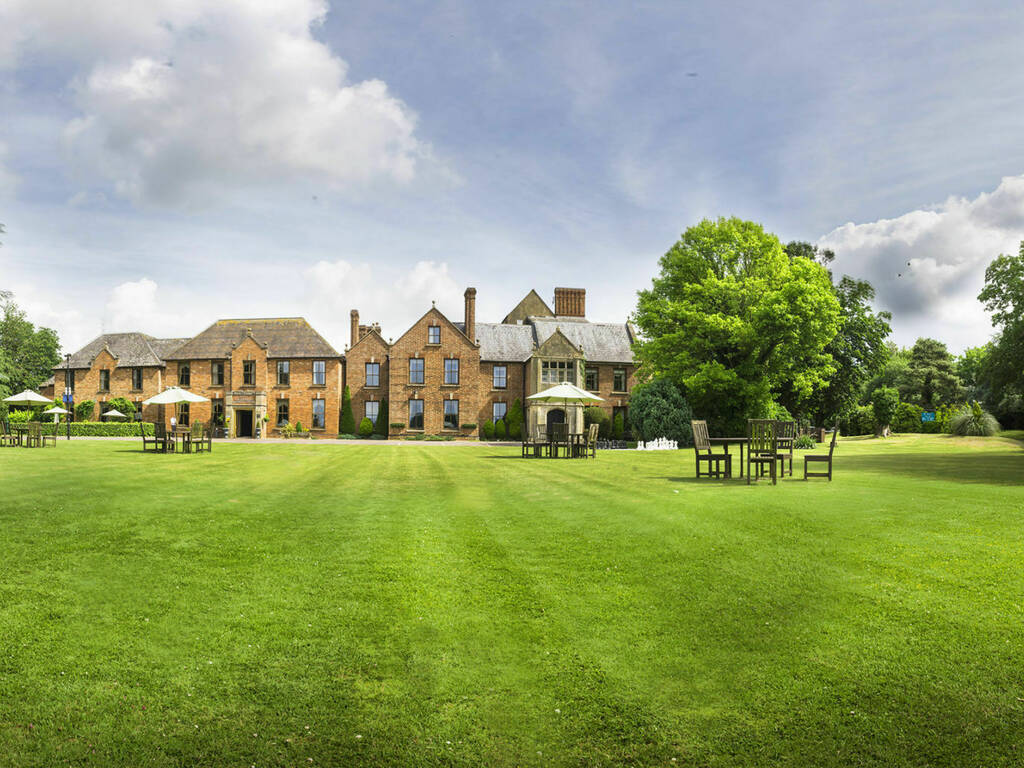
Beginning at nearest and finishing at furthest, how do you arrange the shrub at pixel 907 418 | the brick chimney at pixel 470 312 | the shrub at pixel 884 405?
the brick chimney at pixel 470 312 → the shrub at pixel 884 405 → the shrub at pixel 907 418

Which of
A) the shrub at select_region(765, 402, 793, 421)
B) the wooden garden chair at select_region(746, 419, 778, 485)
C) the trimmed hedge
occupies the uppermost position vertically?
the shrub at select_region(765, 402, 793, 421)

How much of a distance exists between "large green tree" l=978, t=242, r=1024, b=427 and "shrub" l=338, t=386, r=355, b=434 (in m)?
41.6

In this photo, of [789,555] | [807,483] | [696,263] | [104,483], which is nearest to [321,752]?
Result: [789,555]

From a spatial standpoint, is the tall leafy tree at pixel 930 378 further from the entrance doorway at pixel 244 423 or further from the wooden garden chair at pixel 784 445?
the entrance doorway at pixel 244 423

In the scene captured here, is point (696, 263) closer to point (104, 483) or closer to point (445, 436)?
point (445, 436)

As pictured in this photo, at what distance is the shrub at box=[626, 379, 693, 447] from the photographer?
1542 inches

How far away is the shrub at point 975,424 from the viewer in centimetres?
4447

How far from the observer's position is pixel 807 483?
16.3 metres

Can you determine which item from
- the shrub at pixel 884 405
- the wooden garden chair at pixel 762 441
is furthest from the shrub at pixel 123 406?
the shrub at pixel 884 405

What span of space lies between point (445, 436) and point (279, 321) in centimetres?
1860

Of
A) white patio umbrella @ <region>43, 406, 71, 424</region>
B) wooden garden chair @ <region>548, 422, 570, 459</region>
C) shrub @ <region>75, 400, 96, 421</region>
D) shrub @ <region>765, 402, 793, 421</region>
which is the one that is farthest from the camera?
shrub @ <region>75, 400, 96, 421</region>

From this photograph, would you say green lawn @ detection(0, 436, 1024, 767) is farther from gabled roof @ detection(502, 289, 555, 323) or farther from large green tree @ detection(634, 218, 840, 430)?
gabled roof @ detection(502, 289, 555, 323)

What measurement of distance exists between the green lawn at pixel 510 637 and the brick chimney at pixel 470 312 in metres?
41.2

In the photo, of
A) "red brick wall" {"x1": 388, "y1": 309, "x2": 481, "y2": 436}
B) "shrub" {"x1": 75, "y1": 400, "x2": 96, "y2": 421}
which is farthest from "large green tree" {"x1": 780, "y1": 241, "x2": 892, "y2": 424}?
"shrub" {"x1": 75, "y1": 400, "x2": 96, "y2": 421}
